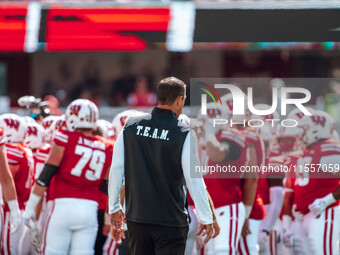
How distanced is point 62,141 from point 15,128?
2.92ft

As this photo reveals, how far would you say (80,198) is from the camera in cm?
690

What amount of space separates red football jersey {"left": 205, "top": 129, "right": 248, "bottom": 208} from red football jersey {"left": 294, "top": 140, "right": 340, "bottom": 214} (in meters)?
0.72

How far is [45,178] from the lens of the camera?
667cm

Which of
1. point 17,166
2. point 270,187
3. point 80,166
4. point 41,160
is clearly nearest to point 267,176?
point 270,187

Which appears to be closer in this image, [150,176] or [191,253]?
[150,176]

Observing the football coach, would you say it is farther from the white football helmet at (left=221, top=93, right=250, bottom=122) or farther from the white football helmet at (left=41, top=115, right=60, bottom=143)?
the white football helmet at (left=41, top=115, right=60, bottom=143)

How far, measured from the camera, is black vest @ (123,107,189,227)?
4.98 metres

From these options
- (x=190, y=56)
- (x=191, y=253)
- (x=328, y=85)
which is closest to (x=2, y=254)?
(x=191, y=253)

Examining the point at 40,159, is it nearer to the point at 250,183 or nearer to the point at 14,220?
the point at 14,220

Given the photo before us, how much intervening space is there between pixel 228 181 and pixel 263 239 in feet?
4.71

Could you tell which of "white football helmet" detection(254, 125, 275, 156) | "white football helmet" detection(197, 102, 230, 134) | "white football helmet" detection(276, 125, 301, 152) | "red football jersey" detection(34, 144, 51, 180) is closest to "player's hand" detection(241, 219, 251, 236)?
"white football helmet" detection(254, 125, 275, 156)

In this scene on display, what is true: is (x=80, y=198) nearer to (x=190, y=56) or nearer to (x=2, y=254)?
(x=2, y=254)

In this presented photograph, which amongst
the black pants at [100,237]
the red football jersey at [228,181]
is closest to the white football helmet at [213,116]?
the red football jersey at [228,181]

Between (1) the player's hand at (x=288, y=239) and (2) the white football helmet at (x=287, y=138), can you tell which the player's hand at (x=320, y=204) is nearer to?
(1) the player's hand at (x=288, y=239)
